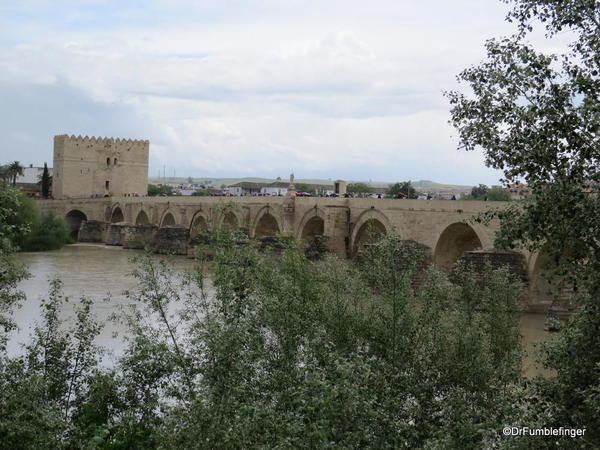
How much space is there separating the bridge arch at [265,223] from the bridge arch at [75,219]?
16242mm

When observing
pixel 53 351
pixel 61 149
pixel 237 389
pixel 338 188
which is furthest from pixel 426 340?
pixel 61 149

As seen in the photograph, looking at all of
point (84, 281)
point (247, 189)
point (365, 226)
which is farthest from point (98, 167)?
point (247, 189)

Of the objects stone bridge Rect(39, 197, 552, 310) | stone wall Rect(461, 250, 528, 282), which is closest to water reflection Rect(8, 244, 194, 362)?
stone bridge Rect(39, 197, 552, 310)

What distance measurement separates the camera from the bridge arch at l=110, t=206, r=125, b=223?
41.9 metres

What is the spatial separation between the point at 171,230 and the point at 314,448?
27651mm

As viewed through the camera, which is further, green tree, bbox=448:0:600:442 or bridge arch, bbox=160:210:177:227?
bridge arch, bbox=160:210:177:227

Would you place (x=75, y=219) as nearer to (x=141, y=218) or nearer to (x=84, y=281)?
(x=141, y=218)

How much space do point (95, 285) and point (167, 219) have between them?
1656 cm

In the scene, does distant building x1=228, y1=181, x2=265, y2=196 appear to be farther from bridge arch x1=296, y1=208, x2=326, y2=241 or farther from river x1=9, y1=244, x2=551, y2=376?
bridge arch x1=296, y1=208, x2=326, y2=241

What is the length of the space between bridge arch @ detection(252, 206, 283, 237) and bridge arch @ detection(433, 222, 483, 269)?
8770 millimetres

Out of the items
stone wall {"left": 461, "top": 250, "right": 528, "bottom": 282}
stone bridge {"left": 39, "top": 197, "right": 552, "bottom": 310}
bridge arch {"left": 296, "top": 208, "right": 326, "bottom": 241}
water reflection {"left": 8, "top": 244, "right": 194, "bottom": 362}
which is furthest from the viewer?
bridge arch {"left": 296, "top": 208, "right": 326, "bottom": 241}

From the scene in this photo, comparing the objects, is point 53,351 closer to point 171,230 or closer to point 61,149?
point 171,230

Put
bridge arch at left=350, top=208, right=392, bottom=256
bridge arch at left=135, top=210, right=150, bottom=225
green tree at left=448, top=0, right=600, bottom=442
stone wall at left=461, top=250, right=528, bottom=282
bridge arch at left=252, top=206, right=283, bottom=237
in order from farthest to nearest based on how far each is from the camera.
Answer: bridge arch at left=135, top=210, right=150, bottom=225
bridge arch at left=252, top=206, right=283, bottom=237
bridge arch at left=350, top=208, right=392, bottom=256
stone wall at left=461, top=250, right=528, bottom=282
green tree at left=448, top=0, right=600, bottom=442

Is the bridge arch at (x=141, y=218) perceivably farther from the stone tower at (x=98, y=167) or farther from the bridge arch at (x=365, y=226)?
the bridge arch at (x=365, y=226)
